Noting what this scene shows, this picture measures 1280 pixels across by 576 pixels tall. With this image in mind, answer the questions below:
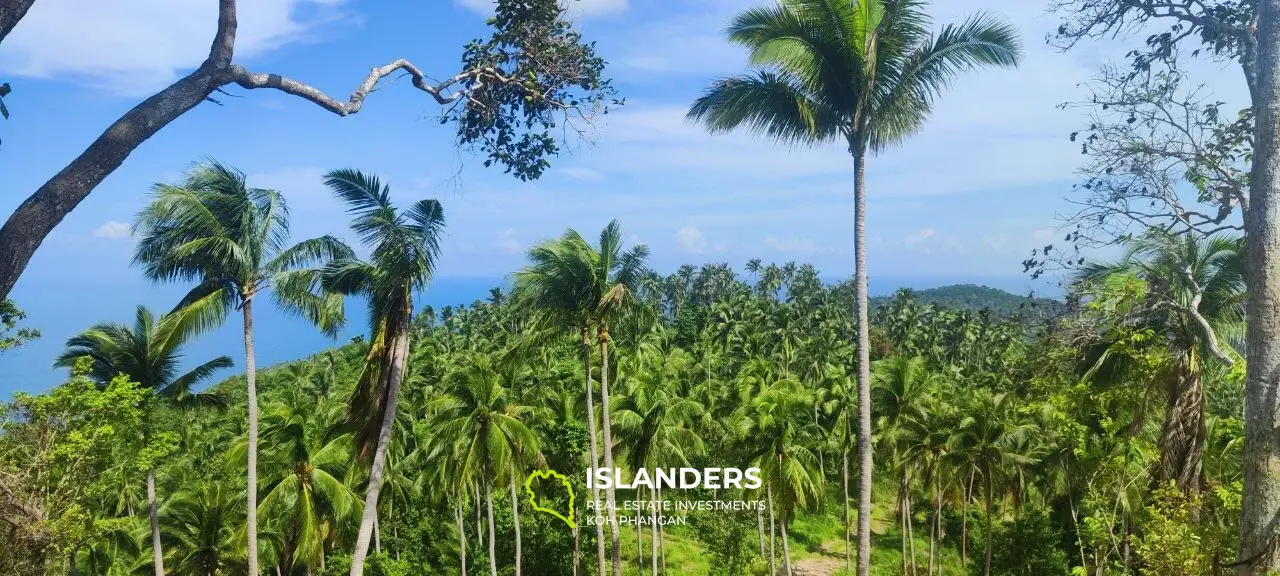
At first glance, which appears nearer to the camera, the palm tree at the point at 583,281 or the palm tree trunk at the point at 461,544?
the palm tree at the point at 583,281

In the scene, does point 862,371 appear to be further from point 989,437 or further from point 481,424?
point 989,437

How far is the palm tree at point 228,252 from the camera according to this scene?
12.5 m

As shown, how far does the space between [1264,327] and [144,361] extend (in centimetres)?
1854

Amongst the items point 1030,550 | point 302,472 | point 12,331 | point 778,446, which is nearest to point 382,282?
point 12,331

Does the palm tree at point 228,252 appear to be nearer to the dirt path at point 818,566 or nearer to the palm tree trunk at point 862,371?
the palm tree trunk at point 862,371

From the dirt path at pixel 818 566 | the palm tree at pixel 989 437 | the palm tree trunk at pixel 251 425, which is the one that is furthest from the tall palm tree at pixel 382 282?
the dirt path at pixel 818 566

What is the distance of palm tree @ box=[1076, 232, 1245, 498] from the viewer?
812cm

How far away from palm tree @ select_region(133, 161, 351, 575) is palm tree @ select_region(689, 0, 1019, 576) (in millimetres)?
7289

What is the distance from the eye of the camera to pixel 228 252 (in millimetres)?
12977

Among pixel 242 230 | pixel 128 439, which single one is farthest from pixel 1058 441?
pixel 128 439

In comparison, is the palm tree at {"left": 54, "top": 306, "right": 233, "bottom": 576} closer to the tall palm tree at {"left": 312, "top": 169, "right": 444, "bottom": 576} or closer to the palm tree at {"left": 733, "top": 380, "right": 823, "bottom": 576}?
the tall palm tree at {"left": 312, "top": 169, "right": 444, "bottom": 576}

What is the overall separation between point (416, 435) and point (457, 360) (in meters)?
13.5

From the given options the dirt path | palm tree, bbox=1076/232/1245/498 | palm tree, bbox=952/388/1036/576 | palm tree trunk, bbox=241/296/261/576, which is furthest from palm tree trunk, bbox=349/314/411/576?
the dirt path

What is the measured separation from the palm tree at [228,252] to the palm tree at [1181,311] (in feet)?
36.5
